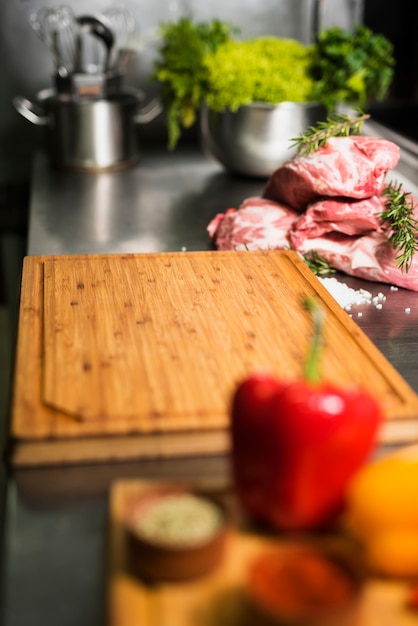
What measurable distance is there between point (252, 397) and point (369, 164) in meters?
0.87

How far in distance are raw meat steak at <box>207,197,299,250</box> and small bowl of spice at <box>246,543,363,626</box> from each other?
35.6 inches

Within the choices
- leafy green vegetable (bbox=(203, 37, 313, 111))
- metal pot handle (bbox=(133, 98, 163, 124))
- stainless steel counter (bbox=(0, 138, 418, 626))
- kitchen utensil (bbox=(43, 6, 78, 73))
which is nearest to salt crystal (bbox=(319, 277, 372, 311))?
stainless steel counter (bbox=(0, 138, 418, 626))

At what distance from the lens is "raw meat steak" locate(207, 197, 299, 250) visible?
1.47 m

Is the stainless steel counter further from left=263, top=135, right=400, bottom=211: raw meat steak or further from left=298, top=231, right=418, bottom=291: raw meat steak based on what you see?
left=263, top=135, right=400, bottom=211: raw meat steak

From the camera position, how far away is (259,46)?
2.07m

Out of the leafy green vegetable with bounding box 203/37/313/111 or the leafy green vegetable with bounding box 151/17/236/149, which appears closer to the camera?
the leafy green vegetable with bounding box 203/37/313/111

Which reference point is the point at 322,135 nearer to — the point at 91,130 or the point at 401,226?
the point at 401,226

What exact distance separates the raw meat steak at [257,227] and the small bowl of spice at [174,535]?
87cm

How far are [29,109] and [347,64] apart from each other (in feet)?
3.30

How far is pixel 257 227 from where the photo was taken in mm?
1489

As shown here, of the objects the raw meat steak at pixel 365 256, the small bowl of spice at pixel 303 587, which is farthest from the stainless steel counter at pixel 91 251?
the small bowl of spice at pixel 303 587

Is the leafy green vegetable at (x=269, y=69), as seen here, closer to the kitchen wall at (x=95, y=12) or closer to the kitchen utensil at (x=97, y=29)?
the kitchen utensil at (x=97, y=29)

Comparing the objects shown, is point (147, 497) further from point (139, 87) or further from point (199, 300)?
point (139, 87)

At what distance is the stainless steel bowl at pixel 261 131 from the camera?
1907mm
